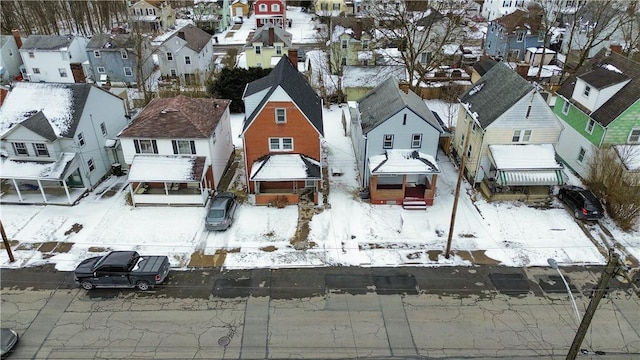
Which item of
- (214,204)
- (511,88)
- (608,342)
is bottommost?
(608,342)

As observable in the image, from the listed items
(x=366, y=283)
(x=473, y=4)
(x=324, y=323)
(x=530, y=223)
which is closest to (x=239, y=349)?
(x=324, y=323)

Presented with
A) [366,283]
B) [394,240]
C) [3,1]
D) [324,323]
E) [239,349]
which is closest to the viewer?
[239,349]

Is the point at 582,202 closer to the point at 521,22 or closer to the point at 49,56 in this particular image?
the point at 521,22

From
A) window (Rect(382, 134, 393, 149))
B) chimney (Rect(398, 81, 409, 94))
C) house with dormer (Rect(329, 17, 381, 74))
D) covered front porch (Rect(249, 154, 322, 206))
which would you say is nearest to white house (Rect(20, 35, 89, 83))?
house with dormer (Rect(329, 17, 381, 74))

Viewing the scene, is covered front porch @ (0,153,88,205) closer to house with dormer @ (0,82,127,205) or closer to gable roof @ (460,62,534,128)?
house with dormer @ (0,82,127,205)

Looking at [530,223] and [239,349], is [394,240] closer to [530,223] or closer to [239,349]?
[530,223]

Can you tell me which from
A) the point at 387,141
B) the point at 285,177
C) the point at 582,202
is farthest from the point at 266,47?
the point at 582,202
